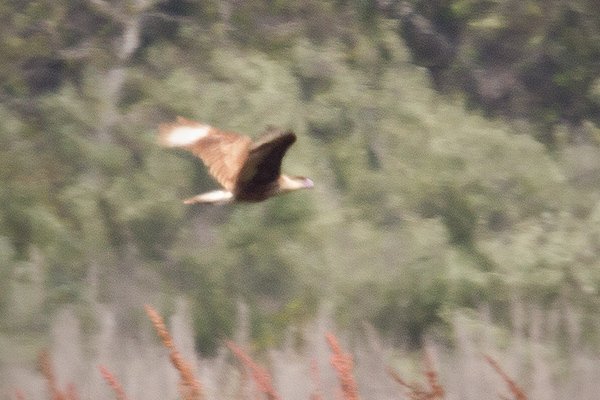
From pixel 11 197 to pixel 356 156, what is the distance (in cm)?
345

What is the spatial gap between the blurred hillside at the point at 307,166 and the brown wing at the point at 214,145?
8.40 feet

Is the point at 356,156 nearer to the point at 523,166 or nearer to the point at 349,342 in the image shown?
the point at 523,166

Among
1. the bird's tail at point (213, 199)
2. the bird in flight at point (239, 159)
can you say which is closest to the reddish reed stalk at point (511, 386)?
the bird in flight at point (239, 159)

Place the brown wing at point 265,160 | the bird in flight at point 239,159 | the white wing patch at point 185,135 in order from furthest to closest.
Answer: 1. the white wing patch at point 185,135
2. the bird in flight at point 239,159
3. the brown wing at point 265,160

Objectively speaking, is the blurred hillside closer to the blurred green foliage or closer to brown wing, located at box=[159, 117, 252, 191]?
the blurred green foliage

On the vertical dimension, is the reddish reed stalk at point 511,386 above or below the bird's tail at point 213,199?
above

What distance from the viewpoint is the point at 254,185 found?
9.77 ft

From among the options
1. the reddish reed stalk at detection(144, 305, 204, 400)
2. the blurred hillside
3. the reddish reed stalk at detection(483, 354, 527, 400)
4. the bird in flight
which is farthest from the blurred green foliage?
the reddish reed stalk at detection(144, 305, 204, 400)

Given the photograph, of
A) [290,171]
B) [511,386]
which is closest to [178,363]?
[511,386]

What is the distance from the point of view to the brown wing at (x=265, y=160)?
236 cm

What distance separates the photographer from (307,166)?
24.0 feet

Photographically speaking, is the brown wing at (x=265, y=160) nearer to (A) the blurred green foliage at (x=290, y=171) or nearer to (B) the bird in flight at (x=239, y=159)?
(B) the bird in flight at (x=239, y=159)

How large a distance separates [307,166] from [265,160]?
4542 millimetres

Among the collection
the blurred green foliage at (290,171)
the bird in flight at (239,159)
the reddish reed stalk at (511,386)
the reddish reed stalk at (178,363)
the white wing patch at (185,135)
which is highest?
the reddish reed stalk at (178,363)
